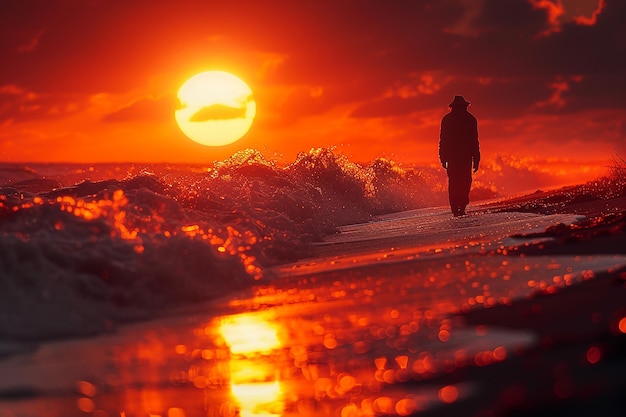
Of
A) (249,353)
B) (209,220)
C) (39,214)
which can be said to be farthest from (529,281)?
(209,220)

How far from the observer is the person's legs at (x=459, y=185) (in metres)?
23.3

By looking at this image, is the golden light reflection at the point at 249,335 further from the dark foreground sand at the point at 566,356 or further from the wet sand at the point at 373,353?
the dark foreground sand at the point at 566,356

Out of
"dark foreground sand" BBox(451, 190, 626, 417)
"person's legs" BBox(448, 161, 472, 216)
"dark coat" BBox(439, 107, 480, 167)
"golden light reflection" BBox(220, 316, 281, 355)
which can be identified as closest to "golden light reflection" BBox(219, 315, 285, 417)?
"golden light reflection" BBox(220, 316, 281, 355)

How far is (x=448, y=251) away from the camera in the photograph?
473 inches

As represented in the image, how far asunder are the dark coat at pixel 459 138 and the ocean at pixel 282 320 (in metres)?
8.59

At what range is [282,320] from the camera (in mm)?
7688

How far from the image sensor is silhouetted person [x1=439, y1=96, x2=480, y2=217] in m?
23.3

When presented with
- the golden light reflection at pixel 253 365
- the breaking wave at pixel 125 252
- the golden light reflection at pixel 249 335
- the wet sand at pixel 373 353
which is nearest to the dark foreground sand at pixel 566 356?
the wet sand at pixel 373 353

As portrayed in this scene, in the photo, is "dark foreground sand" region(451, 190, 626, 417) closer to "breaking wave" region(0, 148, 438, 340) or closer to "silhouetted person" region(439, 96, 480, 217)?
"breaking wave" region(0, 148, 438, 340)

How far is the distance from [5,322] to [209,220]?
7444 mm

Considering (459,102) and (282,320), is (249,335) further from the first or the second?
(459,102)

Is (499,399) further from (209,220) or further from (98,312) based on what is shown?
(209,220)

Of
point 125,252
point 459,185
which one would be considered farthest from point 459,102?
point 125,252

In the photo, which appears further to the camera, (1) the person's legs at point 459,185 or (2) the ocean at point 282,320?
(1) the person's legs at point 459,185
